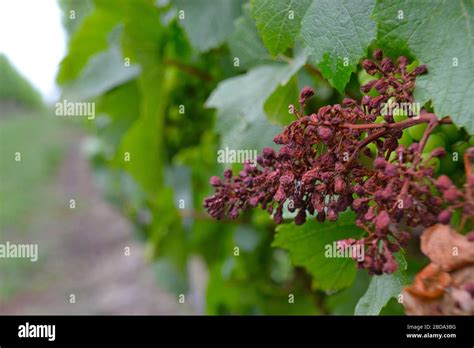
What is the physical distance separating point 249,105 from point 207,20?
30 centimetres

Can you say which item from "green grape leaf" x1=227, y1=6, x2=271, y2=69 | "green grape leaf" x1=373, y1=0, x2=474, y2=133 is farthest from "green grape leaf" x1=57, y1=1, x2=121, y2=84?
"green grape leaf" x1=373, y1=0, x2=474, y2=133

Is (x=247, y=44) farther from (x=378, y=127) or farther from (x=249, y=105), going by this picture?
(x=378, y=127)

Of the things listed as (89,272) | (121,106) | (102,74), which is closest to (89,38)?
(102,74)

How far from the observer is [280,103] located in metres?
1.19

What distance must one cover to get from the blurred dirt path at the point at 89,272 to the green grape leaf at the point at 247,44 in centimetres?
Answer: 461

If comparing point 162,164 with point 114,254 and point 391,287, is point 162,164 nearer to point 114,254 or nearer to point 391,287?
point 391,287

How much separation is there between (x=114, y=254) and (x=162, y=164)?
8352 mm

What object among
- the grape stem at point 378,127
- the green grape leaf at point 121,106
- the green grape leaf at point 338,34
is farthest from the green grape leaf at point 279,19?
the green grape leaf at point 121,106

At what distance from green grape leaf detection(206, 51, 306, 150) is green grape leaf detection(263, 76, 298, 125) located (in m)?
0.02

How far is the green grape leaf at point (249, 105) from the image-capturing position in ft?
4.15

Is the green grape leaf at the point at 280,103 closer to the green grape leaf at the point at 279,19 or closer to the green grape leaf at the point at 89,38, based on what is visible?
the green grape leaf at the point at 279,19

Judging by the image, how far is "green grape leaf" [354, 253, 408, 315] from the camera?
90 cm
